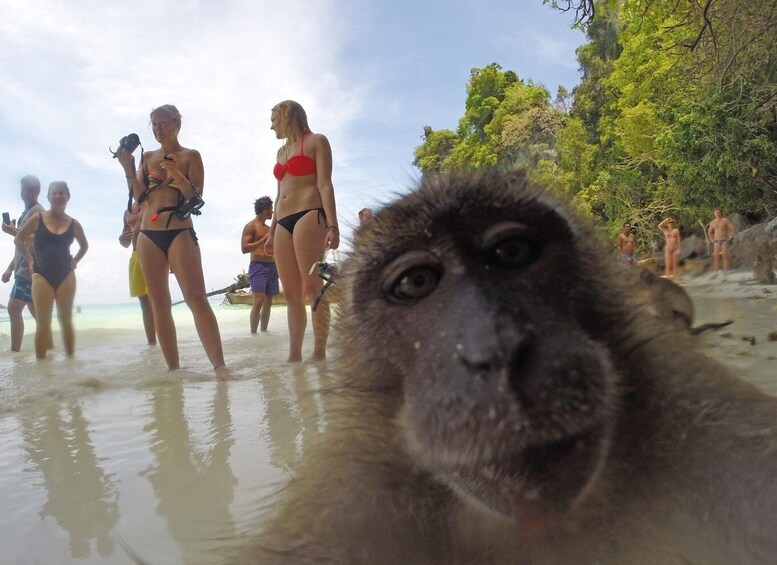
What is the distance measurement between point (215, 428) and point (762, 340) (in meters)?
3.64

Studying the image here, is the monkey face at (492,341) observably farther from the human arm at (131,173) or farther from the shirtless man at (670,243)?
the shirtless man at (670,243)

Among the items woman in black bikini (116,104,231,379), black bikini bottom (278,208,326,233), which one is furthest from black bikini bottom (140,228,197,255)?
black bikini bottom (278,208,326,233)

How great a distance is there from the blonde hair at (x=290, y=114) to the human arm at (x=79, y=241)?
3.74 m

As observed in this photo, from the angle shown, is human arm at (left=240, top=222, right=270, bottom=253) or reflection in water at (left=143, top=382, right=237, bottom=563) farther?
human arm at (left=240, top=222, right=270, bottom=253)

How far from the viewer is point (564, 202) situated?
175 centimetres

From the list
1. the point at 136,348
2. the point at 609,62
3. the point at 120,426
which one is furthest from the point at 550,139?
the point at 120,426

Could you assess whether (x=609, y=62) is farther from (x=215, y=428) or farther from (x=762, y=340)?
(x=215, y=428)

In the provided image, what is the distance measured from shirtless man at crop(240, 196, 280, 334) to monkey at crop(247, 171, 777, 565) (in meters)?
7.33

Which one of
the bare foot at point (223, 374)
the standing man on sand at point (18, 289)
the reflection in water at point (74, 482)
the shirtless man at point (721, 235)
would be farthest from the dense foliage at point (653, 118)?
the standing man on sand at point (18, 289)

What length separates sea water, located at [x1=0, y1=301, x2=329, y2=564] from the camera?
1.58 metres

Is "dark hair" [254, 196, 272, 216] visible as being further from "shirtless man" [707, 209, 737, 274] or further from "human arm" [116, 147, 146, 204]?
"shirtless man" [707, 209, 737, 274]

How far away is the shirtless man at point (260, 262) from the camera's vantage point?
876 centimetres

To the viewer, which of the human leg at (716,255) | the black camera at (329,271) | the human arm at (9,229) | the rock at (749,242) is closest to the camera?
the black camera at (329,271)

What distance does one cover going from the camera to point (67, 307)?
7.23 meters
